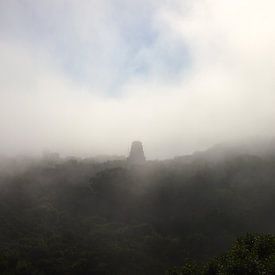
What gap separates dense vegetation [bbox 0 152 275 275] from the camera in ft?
387

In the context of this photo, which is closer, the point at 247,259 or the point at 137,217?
the point at 247,259

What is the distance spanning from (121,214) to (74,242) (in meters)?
39.3

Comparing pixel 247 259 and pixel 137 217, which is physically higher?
pixel 247 259

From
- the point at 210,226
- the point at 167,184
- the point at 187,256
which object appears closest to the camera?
the point at 187,256

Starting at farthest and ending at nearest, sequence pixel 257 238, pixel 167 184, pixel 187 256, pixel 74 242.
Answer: pixel 167 184 < pixel 74 242 < pixel 187 256 < pixel 257 238

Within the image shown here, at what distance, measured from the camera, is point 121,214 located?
171625 mm

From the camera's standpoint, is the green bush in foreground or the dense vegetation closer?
the green bush in foreground

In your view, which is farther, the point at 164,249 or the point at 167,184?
the point at 167,184

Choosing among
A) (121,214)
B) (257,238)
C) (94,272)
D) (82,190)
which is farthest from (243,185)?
(257,238)

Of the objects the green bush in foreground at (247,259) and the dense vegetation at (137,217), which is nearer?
the green bush in foreground at (247,259)

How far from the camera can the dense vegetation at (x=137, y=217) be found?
117875 millimetres

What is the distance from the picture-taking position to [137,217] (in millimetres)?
167000

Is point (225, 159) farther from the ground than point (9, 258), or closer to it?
farther from the ground

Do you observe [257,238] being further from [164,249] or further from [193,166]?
[193,166]
